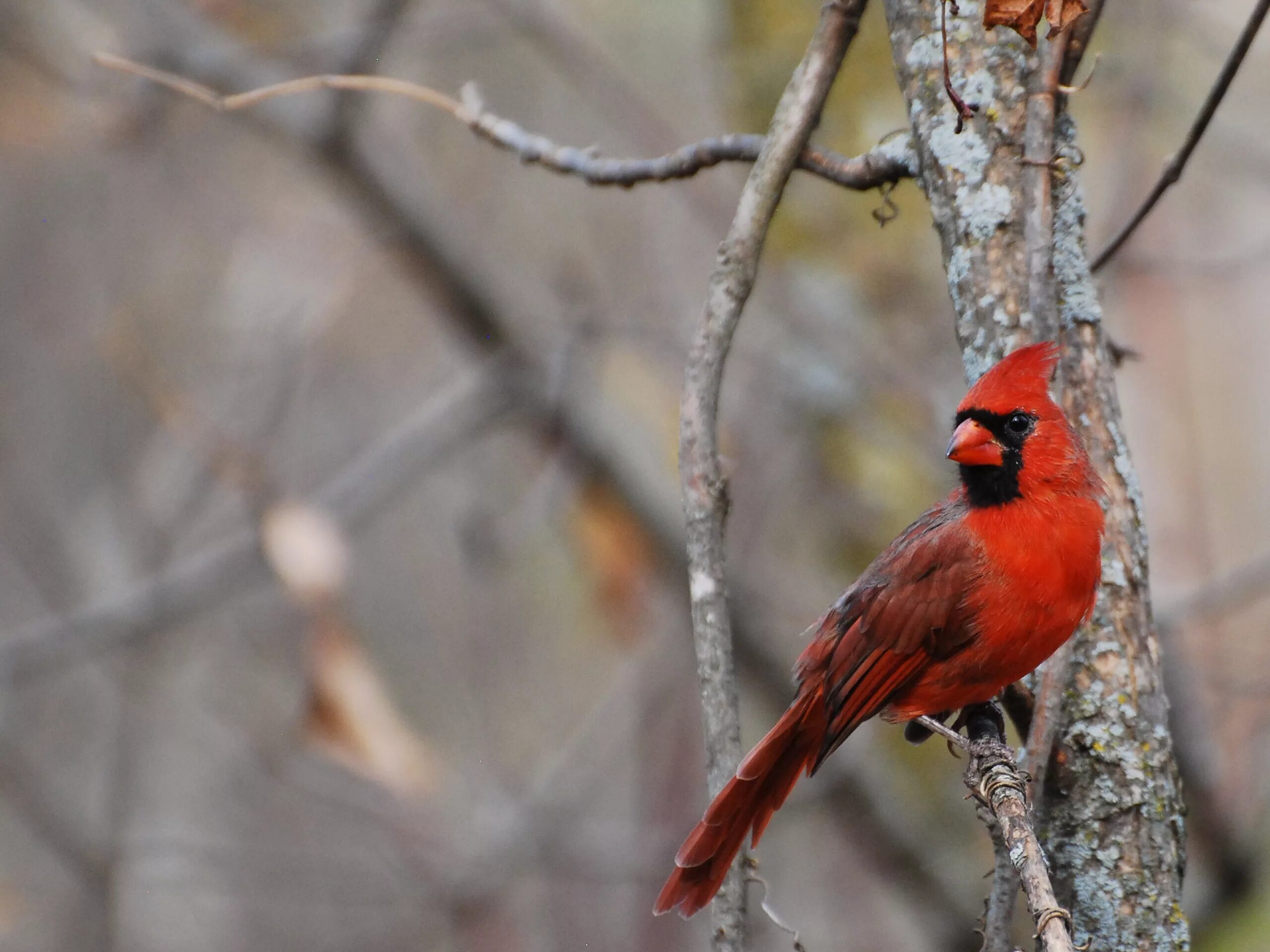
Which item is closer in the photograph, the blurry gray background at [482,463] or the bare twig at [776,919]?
the bare twig at [776,919]

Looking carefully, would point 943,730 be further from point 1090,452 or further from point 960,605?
point 1090,452

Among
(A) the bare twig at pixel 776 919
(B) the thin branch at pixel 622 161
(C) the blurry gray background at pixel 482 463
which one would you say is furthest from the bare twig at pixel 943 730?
(C) the blurry gray background at pixel 482 463

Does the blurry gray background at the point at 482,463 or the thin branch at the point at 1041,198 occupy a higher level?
the blurry gray background at the point at 482,463

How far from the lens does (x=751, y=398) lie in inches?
202

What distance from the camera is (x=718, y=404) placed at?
1803mm

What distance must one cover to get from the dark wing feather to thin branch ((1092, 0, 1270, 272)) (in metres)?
0.51

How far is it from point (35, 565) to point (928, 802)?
150 inches

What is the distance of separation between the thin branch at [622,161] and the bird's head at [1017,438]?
33cm

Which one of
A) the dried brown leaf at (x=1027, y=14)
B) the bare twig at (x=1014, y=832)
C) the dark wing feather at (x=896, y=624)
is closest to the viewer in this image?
the bare twig at (x=1014, y=832)

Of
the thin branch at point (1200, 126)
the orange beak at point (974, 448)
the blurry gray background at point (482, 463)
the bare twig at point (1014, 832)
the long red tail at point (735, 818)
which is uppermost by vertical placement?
the blurry gray background at point (482, 463)

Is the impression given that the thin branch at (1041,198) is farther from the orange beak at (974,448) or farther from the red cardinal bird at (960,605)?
the orange beak at (974,448)

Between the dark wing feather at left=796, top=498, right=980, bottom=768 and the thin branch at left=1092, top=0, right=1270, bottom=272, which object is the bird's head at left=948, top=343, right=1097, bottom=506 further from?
the thin branch at left=1092, top=0, right=1270, bottom=272

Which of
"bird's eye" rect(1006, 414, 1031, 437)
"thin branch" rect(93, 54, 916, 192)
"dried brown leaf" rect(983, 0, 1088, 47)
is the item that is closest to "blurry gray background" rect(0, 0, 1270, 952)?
"thin branch" rect(93, 54, 916, 192)

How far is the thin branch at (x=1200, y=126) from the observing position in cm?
177
